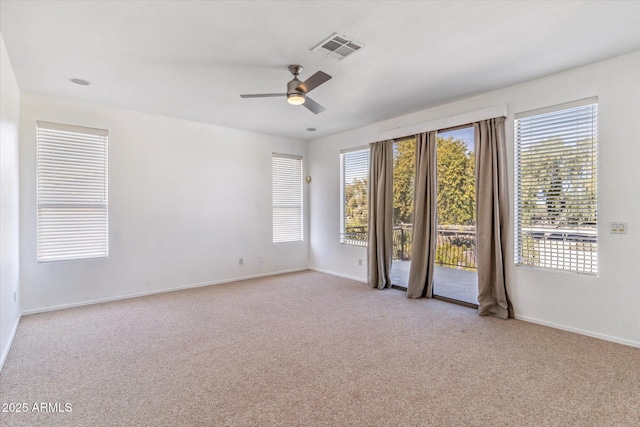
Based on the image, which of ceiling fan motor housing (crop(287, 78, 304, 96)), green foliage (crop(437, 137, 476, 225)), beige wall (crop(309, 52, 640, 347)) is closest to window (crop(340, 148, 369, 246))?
green foliage (crop(437, 137, 476, 225))

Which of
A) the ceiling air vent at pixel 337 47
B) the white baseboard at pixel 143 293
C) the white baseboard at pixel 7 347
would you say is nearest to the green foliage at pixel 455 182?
the ceiling air vent at pixel 337 47

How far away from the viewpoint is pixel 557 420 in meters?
1.98

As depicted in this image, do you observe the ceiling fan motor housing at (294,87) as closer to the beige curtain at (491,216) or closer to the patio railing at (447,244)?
the beige curtain at (491,216)

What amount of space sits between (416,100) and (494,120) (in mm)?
1005

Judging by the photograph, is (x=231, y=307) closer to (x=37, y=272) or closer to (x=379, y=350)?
(x=379, y=350)

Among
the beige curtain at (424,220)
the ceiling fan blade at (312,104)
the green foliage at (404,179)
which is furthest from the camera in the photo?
the green foliage at (404,179)

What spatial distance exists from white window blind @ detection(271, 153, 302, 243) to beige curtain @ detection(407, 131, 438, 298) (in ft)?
8.88

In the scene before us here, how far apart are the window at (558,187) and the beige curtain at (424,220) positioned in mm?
1061

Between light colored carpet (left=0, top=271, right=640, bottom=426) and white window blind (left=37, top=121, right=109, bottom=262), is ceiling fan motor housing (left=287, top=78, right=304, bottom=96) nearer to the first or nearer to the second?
light colored carpet (left=0, top=271, right=640, bottom=426)

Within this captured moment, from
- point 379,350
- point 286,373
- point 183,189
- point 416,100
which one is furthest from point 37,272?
point 416,100

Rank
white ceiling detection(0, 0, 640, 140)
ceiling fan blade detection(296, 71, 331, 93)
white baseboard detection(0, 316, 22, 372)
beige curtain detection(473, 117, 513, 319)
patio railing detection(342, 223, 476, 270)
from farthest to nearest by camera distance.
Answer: patio railing detection(342, 223, 476, 270) → beige curtain detection(473, 117, 513, 319) → ceiling fan blade detection(296, 71, 331, 93) → white baseboard detection(0, 316, 22, 372) → white ceiling detection(0, 0, 640, 140)

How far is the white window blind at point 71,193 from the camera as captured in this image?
13.5 feet

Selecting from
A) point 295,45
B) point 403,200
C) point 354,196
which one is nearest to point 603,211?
point 403,200

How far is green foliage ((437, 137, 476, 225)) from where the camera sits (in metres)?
4.45
